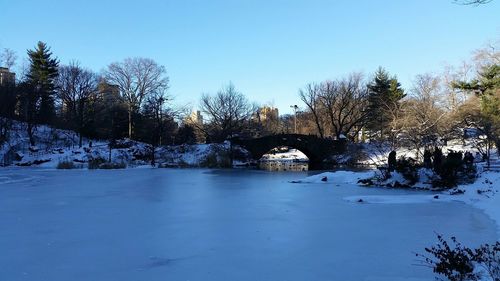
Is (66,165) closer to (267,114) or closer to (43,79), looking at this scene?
(43,79)

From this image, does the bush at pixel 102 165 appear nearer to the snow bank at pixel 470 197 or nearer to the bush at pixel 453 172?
the bush at pixel 453 172

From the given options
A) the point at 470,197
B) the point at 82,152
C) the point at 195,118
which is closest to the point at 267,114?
the point at 195,118

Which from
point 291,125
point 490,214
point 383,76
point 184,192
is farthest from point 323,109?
point 490,214

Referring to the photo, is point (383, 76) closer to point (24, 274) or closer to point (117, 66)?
point (117, 66)

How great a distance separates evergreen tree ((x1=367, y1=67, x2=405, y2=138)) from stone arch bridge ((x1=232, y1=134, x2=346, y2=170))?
36.9 ft

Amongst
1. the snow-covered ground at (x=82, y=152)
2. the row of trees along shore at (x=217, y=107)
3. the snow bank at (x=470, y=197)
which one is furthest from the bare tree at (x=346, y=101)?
the snow bank at (x=470, y=197)

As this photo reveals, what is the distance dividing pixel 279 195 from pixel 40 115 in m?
43.4

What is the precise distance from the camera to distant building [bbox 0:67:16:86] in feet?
155

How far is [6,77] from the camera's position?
170 feet

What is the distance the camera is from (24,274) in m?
5.66

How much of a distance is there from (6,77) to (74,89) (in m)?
7.48

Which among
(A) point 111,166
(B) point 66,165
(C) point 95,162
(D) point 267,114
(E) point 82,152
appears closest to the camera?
(B) point 66,165

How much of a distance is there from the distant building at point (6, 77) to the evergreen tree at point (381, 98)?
1716 inches

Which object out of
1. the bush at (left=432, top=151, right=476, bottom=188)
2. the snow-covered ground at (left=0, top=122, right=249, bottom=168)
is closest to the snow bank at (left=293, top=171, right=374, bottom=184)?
the bush at (left=432, top=151, right=476, bottom=188)
